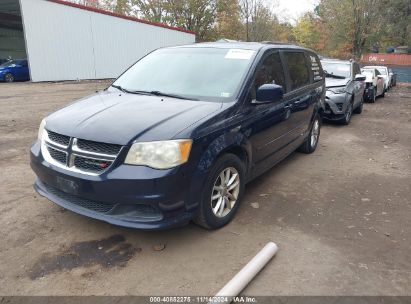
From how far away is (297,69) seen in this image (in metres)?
5.26

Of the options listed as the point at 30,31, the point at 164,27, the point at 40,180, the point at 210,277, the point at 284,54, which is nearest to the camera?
the point at 210,277

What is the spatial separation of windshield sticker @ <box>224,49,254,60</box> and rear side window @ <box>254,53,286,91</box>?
7.5 inches

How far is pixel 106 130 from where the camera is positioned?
3057mm

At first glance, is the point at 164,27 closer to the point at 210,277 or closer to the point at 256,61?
the point at 256,61

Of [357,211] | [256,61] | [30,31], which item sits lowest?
[357,211]

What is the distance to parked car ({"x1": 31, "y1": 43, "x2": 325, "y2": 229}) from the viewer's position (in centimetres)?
292

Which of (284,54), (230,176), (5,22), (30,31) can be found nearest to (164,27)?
(30,31)

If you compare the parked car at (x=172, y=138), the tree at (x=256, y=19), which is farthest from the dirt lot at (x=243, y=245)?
the tree at (x=256, y=19)

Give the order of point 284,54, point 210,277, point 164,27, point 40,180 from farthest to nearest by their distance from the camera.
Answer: point 164,27
point 284,54
point 40,180
point 210,277

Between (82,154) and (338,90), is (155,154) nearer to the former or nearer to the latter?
(82,154)

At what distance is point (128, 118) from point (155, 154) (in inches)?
21.3

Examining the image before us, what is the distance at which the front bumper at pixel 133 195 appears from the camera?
2865 millimetres

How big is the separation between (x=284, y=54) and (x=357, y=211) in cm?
221

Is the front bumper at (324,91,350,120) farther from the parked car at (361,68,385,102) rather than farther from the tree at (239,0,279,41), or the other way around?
the tree at (239,0,279,41)
